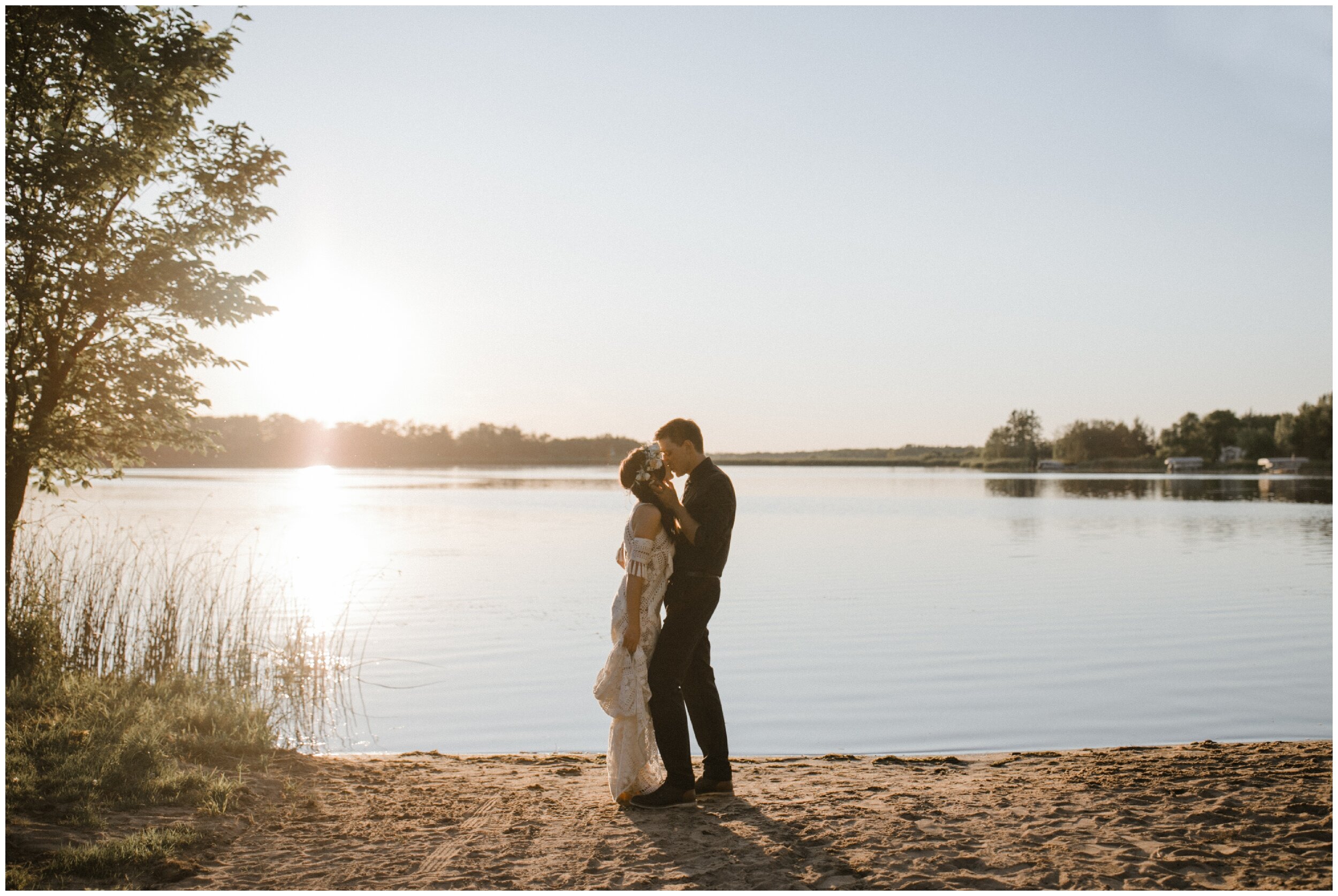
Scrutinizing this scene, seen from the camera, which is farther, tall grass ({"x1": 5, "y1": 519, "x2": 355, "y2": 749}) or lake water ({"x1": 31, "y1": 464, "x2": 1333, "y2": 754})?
lake water ({"x1": 31, "y1": 464, "x2": 1333, "y2": 754})

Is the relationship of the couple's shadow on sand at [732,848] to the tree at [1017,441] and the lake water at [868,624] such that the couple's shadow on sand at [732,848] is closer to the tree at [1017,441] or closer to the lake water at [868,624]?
the lake water at [868,624]

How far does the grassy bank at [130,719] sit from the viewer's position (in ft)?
16.6

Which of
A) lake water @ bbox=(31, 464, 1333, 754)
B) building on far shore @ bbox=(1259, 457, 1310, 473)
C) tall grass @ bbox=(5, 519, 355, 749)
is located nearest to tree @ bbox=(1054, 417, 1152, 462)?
building on far shore @ bbox=(1259, 457, 1310, 473)

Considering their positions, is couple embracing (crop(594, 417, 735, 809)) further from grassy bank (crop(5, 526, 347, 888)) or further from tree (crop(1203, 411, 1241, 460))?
tree (crop(1203, 411, 1241, 460))

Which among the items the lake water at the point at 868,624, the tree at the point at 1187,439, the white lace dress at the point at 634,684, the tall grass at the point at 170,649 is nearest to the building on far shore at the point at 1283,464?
the tree at the point at 1187,439

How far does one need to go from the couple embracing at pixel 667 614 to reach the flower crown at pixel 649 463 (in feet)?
0.04

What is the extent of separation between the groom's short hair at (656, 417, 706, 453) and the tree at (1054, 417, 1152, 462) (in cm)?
14669

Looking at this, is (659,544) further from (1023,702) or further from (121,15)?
(121,15)

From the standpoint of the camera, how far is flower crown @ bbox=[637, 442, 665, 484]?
5.75 metres

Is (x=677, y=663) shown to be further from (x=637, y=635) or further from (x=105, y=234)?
(x=105, y=234)

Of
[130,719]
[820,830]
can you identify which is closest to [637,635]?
[820,830]

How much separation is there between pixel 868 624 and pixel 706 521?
374 inches

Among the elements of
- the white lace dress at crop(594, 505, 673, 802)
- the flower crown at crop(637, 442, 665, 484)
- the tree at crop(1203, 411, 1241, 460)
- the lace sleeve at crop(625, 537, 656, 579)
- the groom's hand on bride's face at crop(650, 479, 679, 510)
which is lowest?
the white lace dress at crop(594, 505, 673, 802)

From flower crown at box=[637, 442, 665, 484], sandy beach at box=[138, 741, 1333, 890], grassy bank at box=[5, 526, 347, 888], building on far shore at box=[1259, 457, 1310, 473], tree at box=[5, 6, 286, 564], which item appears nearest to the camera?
sandy beach at box=[138, 741, 1333, 890]
